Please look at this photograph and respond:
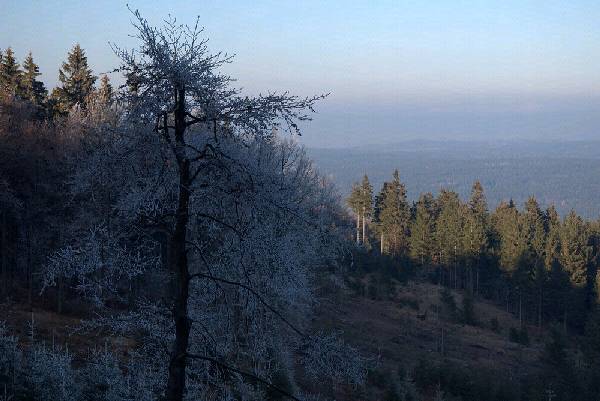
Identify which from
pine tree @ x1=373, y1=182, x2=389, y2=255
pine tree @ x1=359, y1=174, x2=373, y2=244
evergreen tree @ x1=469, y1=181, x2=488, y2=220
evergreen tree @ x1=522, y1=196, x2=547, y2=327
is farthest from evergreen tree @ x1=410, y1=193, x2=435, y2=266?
evergreen tree @ x1=522, y1=196, x2=547, y2=327

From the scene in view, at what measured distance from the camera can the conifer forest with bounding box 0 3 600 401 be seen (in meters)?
4.47

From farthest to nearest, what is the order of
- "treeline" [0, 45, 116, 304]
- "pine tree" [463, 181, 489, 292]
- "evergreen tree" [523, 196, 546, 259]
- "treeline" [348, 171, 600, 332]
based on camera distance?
"pine tree" [463, 181, 489, 292] < "evergreen tree" [523, 196, 546, 259] < "treeline" [348, 171, 600, 332] < "treeline" [0, 45, 116, 304]

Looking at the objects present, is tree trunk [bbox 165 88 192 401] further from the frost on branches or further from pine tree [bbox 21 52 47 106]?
pine tree [bbox 21 52 47 106]

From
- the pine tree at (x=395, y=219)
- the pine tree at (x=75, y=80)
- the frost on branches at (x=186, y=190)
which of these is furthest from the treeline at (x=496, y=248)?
the frost on branches at (x=186, y=190)

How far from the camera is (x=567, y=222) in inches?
2175

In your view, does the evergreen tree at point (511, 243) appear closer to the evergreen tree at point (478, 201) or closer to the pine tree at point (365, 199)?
the evergreen tree at point (478, 201)

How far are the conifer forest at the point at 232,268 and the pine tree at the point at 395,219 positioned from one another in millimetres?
217

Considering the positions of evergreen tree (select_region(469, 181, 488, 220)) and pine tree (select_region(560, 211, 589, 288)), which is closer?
pine tree (select_region(560, 211, 589, 288))

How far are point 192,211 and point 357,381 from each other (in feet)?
6.08

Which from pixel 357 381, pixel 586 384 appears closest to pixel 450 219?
pixel 586 384

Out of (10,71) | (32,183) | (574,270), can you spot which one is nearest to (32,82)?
(10,71)

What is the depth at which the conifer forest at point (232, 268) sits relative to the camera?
4.47 metres

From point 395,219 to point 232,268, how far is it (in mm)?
58856

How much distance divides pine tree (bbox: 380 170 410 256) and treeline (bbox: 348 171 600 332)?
107 millimetres
